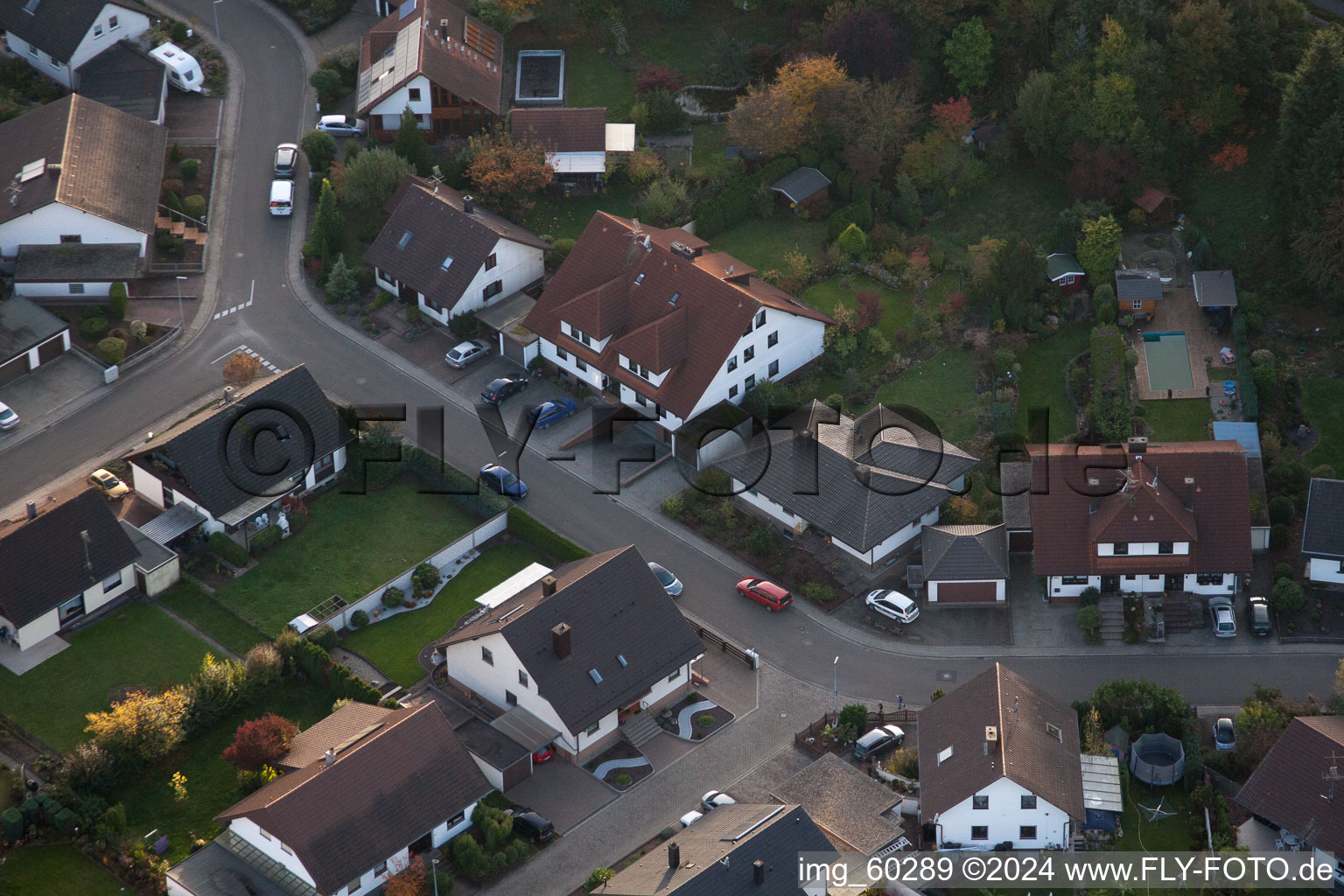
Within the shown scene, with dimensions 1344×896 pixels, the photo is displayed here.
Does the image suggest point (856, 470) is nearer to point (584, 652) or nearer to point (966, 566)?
point (966, 566)

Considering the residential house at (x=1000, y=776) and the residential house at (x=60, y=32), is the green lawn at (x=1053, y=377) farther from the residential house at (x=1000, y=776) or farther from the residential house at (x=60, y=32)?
the residential house at (x=60, y=32)

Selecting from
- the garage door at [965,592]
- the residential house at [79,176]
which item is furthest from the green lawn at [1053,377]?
the residential house at [79,176]

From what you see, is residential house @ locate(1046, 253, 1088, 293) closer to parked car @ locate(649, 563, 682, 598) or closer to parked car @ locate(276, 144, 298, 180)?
parked car @ locate(649, 563, 682, 598)

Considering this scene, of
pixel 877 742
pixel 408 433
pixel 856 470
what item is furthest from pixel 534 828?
pixel 408 433

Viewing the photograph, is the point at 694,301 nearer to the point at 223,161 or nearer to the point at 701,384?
the point at 701,384

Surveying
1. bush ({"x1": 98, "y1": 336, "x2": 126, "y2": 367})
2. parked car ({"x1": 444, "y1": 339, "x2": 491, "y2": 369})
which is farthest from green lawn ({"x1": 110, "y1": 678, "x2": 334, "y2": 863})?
bush ({"x1": 98, "y1": 336, "x2": 126, "y2": 367})

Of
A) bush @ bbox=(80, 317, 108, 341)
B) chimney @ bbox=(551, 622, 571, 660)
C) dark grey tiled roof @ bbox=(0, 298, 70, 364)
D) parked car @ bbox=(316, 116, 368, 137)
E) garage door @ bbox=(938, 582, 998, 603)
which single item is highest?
parked car @ bbox=(316, 116, 368, 137)
